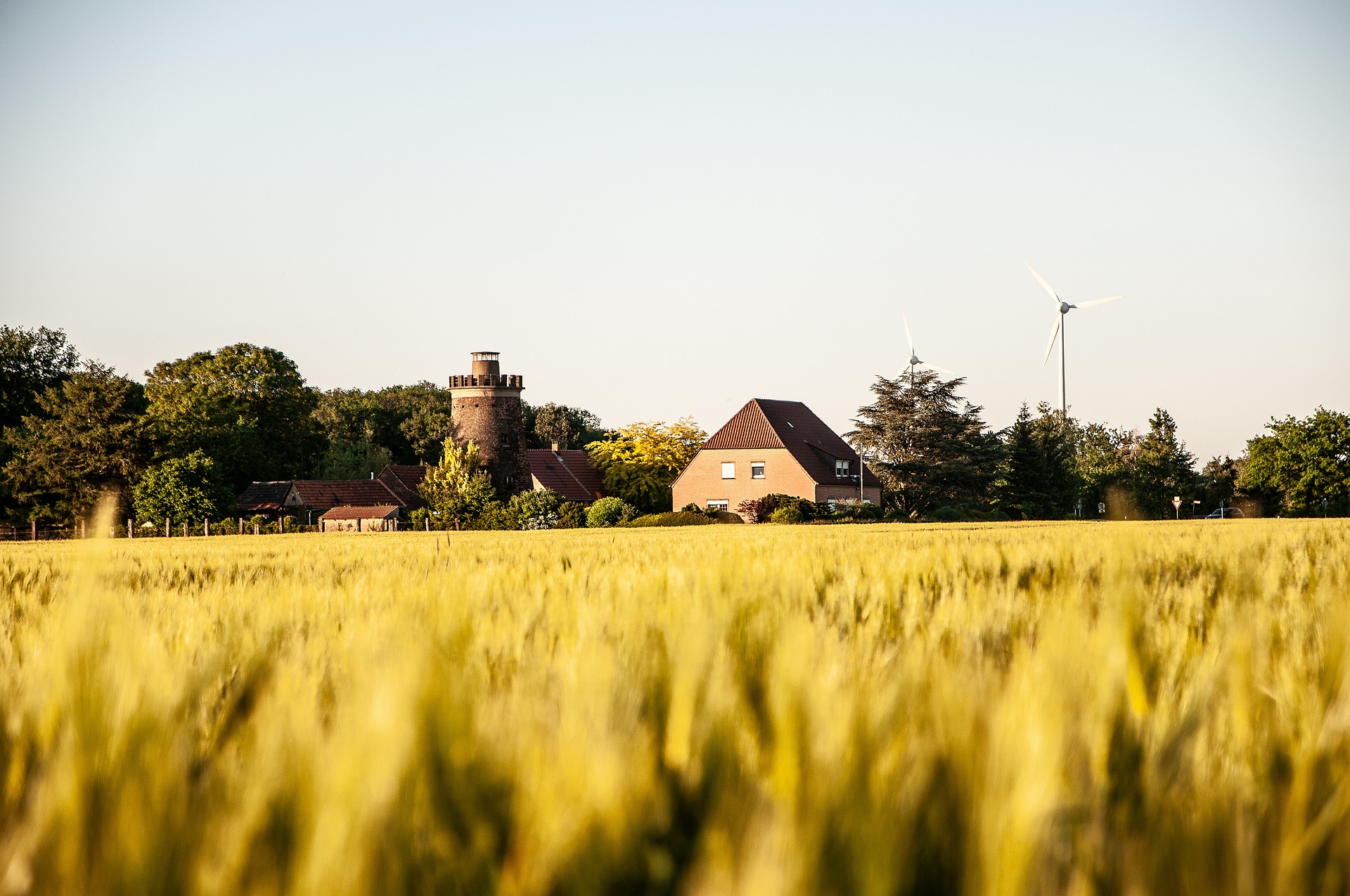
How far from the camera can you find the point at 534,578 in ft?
11.8

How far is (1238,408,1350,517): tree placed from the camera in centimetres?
7619

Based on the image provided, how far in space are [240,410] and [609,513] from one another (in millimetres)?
32924

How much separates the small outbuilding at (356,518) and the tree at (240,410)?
7.85 metres

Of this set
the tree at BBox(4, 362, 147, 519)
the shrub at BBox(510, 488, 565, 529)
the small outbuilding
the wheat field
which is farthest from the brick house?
the wheat field

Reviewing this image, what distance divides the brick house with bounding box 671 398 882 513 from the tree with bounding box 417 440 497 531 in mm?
12943

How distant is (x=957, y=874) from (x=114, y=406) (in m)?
65.1

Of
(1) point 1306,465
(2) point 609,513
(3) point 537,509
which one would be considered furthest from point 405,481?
(1) point 1306,465

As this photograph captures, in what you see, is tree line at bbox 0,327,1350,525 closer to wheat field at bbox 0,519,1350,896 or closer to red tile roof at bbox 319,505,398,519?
red tile roof at bbox 319,505,398,519

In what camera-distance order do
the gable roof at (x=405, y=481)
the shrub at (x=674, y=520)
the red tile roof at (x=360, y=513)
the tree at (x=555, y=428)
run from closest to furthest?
the shrub at (x=674, y=520)
the red tile roof at (x=360, y=513)
the gable roof at (x=405, y=481)
the tree at (x=555, y=428)

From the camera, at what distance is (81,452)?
56.9 metres

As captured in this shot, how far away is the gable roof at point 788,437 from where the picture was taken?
66.4m

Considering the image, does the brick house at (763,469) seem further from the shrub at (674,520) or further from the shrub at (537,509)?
the shrub at (674,520)

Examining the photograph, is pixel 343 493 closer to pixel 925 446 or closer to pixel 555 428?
pixel 555 428

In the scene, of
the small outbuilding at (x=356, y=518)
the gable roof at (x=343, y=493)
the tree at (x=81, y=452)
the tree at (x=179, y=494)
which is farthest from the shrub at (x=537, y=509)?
the tree at (x=81, y=452)
